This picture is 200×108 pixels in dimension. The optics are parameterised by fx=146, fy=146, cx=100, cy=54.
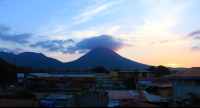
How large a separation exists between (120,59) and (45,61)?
92308mm

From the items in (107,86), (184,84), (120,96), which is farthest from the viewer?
(107,86)

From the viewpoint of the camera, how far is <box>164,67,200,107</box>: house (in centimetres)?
1075

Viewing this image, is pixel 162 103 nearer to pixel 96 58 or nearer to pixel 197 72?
pixel 197 72

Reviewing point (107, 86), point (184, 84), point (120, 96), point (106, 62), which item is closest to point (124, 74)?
point (107, 86)

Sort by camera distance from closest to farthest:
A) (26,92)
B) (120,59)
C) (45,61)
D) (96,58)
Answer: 1. (26,92)
2. (120,59)
3. (96,58)
4. (45,61)

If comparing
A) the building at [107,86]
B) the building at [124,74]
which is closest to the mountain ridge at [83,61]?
the building at [124,74]

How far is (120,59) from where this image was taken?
147750 millimetres

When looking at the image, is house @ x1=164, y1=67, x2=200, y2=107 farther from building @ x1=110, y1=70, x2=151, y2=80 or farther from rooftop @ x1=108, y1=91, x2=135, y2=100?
building @ x1=110, y1=70, x2=151, y2=80

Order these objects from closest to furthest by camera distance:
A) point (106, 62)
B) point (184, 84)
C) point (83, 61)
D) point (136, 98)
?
point (184, 84) < point (136, 98) < point (106, 62) < point (83, 61)

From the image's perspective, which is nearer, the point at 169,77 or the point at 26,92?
the point at 169,77

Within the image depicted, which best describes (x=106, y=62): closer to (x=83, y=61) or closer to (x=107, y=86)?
(x=83, y=61)

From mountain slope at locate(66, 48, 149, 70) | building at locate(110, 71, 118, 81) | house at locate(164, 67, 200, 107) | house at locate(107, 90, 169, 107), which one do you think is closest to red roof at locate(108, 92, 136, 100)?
house at locate(107, 90, 169, 107)

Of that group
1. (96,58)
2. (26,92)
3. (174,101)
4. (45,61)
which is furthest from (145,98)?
→ (45,61)

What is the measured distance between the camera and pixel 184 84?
1166 centimetres
